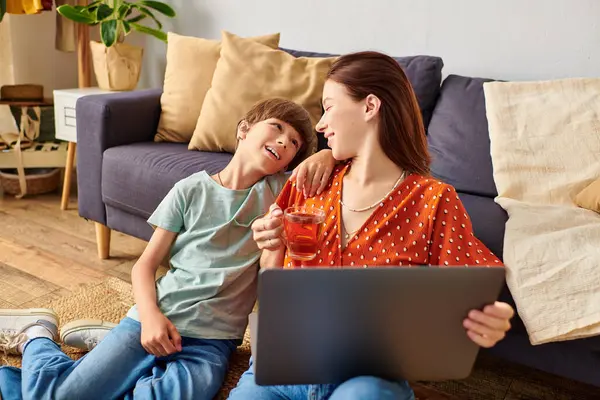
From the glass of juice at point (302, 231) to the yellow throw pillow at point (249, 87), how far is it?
1.21 m

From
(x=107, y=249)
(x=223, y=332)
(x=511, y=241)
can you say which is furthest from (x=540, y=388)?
(x=107, y=249)

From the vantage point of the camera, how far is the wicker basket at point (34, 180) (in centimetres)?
326

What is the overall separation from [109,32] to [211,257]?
69.3 inches

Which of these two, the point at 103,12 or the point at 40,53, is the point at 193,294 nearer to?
the point at 103,12

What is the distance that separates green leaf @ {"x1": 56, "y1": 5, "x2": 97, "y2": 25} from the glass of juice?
2.20m

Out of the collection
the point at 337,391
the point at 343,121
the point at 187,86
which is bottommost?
the point at 337,391

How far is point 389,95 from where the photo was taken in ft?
4.21

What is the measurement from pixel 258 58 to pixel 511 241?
124cm

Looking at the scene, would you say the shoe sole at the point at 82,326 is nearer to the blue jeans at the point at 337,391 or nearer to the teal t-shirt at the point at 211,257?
the teal t-shirt at the point at 211,257

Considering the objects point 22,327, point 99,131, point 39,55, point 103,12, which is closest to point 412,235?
point 22,327

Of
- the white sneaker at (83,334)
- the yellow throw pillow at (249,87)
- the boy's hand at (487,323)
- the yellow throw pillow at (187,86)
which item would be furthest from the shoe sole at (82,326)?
the boy's hand at (487,323)

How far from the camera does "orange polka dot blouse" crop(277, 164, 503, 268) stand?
125cm

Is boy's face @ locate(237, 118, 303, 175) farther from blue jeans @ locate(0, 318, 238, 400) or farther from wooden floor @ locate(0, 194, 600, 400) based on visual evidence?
wooden floor @ locate(0, 194, 600, 400)

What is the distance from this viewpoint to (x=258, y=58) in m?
2.45
